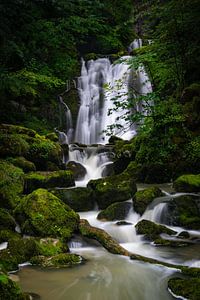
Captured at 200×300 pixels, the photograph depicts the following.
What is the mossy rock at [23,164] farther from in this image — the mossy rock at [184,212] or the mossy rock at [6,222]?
the mossy rock at [184,212]

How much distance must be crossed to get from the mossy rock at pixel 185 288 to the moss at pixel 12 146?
815 centimetres

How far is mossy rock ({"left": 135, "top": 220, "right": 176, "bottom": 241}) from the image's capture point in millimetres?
7602

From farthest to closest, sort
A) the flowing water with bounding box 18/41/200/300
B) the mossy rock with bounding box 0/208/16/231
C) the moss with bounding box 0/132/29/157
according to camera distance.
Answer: the moss with bounding box 0/132/29/157 < the mossy rock with bounding box 0/208/16/231 < the flowing water with bounding box 18/41/200/300

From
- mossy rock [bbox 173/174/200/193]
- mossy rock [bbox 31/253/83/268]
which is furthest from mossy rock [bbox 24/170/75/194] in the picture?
mossy rock [bbox 31/253/83/268]

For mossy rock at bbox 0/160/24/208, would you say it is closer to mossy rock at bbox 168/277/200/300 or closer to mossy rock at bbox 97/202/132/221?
mossy rock at bbox 97/202/132/221

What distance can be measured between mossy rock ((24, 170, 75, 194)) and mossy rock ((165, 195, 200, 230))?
12.5ft

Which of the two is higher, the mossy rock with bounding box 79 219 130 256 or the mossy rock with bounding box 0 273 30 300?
the mossy rock with bounding box 0 273 30 300

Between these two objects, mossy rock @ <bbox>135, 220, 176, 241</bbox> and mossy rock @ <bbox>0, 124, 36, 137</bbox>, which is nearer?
mossy rock @ <bbox>135, 220, 176, 241</bbox>

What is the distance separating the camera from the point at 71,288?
16.8ft

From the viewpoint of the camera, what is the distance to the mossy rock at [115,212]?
891cm

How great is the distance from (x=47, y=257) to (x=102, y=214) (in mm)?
2945

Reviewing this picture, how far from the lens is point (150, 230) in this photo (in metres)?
7.73

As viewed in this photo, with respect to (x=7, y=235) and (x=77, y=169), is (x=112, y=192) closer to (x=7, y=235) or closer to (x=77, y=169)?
(x=7, y=235)

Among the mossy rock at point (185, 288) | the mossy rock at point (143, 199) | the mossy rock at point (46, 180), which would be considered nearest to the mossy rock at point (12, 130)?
the mossy rock at point (46, 180)
